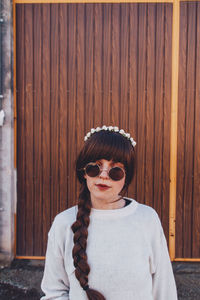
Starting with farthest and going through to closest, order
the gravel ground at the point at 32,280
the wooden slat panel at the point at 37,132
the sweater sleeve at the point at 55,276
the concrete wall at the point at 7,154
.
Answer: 1. the wooden slat panel at the point at 37,132
2. the concrete wall at the point at 7,154
3. the gravel ground at the point at 32,280
4. the sweater sleeve at the point at 55,276

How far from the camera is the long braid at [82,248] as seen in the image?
1285 mm

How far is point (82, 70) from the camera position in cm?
368

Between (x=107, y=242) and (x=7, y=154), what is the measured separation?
261 centimetres

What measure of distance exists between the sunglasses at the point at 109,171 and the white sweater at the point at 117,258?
18 centimetres

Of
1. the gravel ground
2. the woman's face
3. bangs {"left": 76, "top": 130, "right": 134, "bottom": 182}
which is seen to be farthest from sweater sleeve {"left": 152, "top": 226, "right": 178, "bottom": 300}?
the gravel ground

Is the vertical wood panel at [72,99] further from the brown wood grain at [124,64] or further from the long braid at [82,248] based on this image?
the long braid at [82,248]

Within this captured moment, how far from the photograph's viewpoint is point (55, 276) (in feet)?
4.60

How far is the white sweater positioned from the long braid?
0.03 metres

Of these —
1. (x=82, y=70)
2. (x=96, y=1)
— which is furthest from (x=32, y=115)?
(x=96, y=1)

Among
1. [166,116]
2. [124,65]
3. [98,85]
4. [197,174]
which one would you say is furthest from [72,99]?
[197,174]

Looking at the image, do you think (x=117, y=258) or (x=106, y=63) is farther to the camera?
(x=106, y=63)

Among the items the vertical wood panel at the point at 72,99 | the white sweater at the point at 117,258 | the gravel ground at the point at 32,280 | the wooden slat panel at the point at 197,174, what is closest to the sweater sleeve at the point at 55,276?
the white sweater at the point at 117,258

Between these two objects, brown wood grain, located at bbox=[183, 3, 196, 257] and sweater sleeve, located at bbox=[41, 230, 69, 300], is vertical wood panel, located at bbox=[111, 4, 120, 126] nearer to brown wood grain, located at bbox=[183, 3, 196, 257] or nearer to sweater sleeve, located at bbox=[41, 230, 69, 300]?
brown wood grain, located at bbox=[183, 3, 196, 257]

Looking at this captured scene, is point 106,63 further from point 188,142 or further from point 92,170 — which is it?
point 92,170
